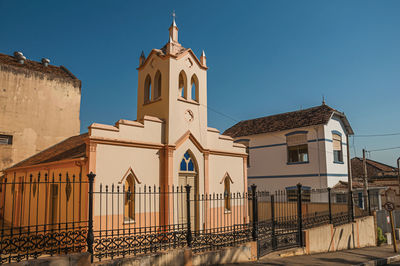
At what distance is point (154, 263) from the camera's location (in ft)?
25.3

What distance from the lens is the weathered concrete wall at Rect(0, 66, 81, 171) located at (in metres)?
18.8

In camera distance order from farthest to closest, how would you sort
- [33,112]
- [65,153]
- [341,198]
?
[341,198]
[33,112]
[65,153]

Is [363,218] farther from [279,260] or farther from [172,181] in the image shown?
[172,181]

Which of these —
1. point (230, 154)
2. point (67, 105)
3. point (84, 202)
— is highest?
point (67, 105)

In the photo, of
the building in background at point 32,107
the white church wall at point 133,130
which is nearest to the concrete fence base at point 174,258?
the white church wall at point 133,130

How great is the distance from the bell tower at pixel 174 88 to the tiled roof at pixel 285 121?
32.0ft

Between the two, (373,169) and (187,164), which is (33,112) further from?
(373,169)

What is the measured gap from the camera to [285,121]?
23.8m

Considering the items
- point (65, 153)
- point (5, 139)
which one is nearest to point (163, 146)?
point (65, 153)

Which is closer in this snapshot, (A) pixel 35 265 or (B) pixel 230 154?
(A) pixel 35 265

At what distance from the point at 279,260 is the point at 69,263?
255 inches

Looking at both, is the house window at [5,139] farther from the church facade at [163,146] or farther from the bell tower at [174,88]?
the bell tower at [174,88]

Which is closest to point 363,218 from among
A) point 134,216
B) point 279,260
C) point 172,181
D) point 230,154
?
point 230,154

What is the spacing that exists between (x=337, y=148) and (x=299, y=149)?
2.65 metres
